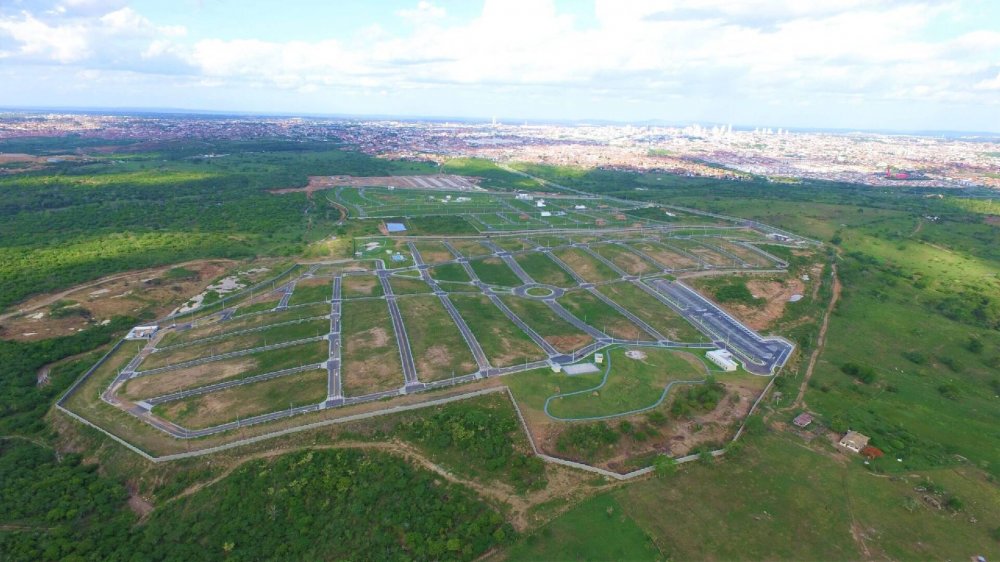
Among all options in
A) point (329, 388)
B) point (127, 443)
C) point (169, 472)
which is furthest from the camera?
point (329, 388)

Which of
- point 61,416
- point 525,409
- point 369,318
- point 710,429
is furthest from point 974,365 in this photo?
point 61,416

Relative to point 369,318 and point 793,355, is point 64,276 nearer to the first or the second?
point 369,318

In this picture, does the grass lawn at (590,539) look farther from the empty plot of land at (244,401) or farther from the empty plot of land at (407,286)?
the empty plot of land at (407,286)

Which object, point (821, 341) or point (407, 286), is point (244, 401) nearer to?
point (407, 286)

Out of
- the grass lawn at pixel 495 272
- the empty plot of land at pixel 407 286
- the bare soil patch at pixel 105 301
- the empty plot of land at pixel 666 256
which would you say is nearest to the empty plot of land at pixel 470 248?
the grass lawn at pixel 495 272

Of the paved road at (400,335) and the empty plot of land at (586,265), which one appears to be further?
the empty plot of land at (586,265)
